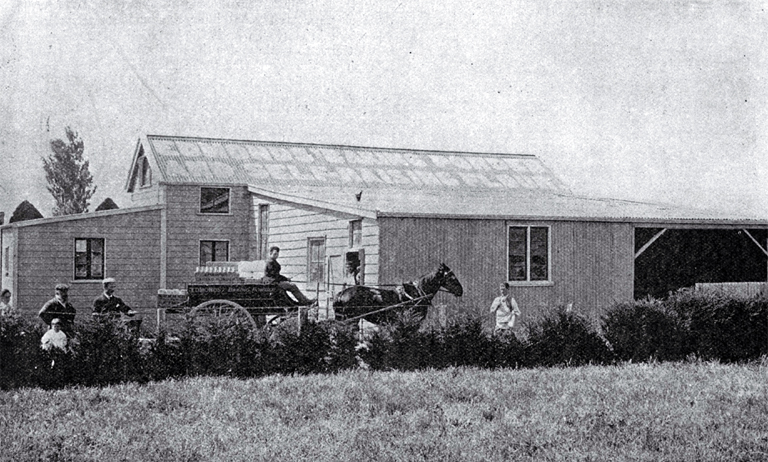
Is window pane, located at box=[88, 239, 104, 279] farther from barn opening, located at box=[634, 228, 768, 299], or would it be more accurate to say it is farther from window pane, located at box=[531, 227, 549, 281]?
barn opening, located at box=[634, 228, 768, 299]

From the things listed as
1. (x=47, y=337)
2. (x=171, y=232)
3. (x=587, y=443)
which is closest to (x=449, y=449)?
(x=587, y=443)

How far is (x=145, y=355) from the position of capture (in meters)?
13.1

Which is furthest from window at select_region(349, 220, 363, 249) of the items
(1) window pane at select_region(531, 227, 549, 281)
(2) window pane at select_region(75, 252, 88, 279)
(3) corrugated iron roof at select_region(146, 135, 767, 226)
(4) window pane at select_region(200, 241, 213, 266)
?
(2) window pane at select_region(75, 252, 88, 279)

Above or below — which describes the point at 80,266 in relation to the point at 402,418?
above

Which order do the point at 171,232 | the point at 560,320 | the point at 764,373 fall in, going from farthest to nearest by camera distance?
the point at 171,232
the point at 560,320
the point at 764,373

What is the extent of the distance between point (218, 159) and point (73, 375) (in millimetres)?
17446

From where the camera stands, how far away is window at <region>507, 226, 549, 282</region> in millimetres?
21172

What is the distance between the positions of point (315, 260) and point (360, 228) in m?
3.24

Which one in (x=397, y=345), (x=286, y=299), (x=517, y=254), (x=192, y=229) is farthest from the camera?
(x=192, y=229)

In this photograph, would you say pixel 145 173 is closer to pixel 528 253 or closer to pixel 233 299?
pixel 233 299

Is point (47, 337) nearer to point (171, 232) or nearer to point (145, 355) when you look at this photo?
point (145, 355)

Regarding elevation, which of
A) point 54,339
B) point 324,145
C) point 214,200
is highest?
point 324,145

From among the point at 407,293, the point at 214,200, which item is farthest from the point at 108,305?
the point at 214,200

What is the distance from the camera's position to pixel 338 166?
3112 cm
